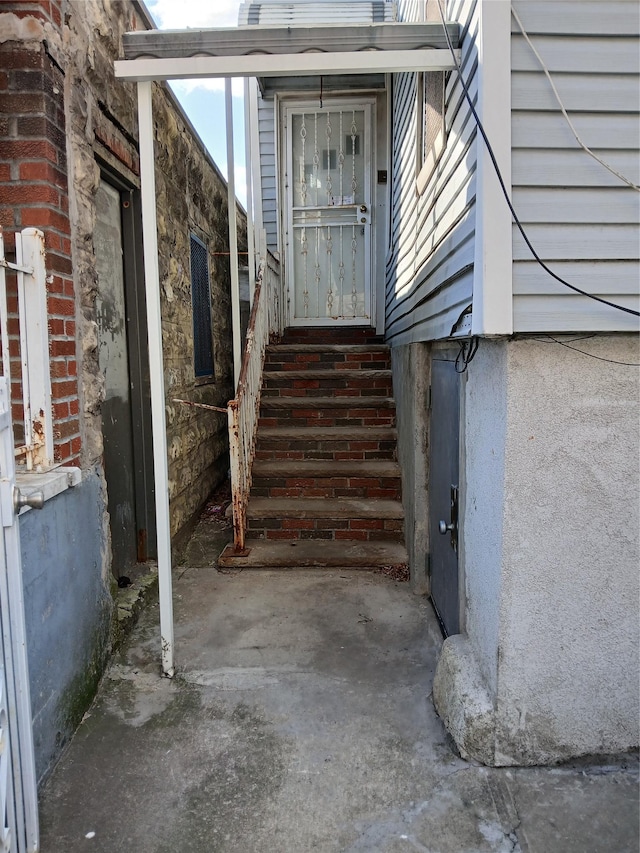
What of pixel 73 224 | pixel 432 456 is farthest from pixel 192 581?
pixel 73 224

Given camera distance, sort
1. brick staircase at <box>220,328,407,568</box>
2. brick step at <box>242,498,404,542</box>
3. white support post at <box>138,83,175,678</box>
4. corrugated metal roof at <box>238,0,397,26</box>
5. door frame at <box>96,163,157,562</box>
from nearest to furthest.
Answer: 1. white support post at <box>138,83,175,678</box>
2. door frame at <box>96,163,157,562</box>
3. brick staircase at <box>220,328,407,568</box>
4. brick step at <box>242,498,404,542</box>
5. corrugated metal roof at <box>238,0,397,26</box>

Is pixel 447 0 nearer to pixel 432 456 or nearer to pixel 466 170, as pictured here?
pixel 466 170

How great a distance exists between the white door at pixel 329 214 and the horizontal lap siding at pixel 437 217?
Result: 61.4 inches

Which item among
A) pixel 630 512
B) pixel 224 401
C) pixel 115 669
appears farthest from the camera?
pixel 224 401

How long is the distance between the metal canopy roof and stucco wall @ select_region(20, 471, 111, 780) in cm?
188

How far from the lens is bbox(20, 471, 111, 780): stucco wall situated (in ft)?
7.11

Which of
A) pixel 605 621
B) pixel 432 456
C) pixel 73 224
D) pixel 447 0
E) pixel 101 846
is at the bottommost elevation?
pixel 101 846

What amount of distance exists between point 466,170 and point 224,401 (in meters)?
4.49

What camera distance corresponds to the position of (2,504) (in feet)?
5.45

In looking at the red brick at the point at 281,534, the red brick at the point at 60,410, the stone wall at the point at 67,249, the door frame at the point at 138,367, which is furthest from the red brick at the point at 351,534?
the red brick at the point at 60,410

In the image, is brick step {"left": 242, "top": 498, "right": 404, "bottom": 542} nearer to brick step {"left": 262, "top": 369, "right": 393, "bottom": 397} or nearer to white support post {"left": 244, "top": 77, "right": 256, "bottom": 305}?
brick step {"left": 262, "top": 369, "right": 393, "bottom": 397}

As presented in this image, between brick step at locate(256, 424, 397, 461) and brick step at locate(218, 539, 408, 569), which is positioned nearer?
brick step at locate(218, 539, 408, 569)

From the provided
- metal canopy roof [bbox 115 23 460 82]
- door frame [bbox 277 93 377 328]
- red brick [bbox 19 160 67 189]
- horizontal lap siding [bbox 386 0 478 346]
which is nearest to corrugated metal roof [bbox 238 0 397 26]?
door frame [bbox 277 93 377 328]

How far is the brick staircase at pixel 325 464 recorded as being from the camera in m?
4.49
